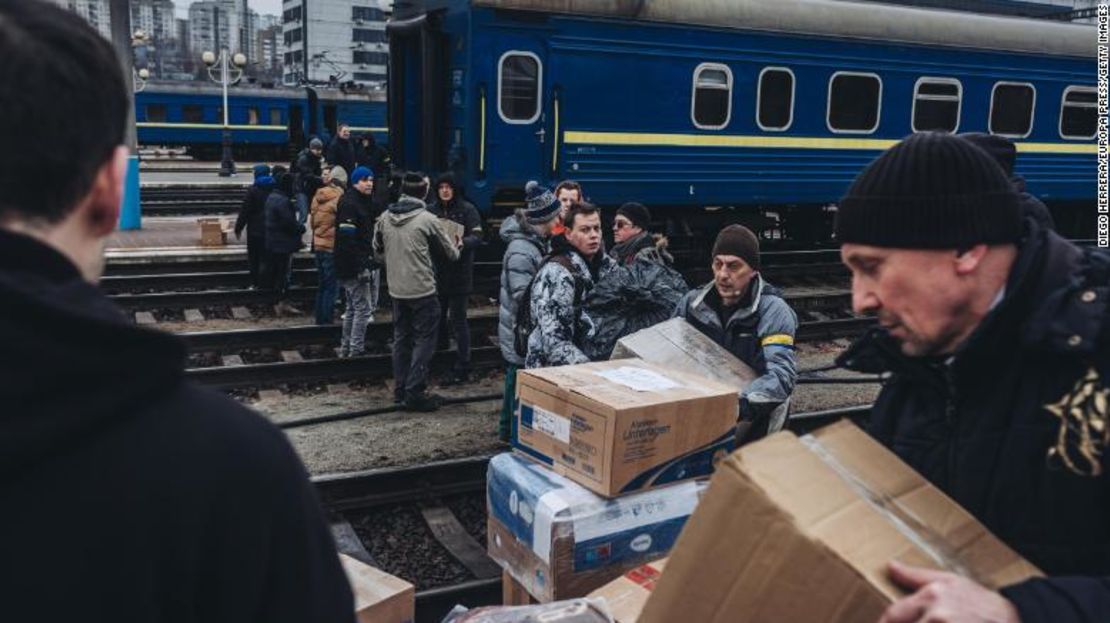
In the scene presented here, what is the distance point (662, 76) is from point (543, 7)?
187 cm

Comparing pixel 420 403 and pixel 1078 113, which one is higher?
pixel 1078 113

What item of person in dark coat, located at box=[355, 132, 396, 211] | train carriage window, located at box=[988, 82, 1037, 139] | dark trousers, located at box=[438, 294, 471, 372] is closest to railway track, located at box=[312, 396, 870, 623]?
dark trousers, located at box=[438, 294, 471, 372]

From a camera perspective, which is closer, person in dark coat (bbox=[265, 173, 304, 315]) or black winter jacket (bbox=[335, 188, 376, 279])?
black winter jacket (bbox=[335, 188, 376, 279])

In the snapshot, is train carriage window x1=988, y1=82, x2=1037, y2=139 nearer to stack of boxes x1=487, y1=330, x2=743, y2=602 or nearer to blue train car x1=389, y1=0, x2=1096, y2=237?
blue train car x1=389, y1=0, x2=1096, y2=237

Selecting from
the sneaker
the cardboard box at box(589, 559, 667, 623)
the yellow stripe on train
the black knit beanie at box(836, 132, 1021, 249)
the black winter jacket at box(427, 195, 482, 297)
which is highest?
the yellow stripe on train

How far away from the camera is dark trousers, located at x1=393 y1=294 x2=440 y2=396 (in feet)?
27.9

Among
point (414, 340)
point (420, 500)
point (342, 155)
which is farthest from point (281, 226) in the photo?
point (420, 500)

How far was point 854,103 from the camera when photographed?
14.5 m

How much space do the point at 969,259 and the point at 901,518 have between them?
53 cm

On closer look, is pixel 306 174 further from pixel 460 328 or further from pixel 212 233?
pixel 460 328

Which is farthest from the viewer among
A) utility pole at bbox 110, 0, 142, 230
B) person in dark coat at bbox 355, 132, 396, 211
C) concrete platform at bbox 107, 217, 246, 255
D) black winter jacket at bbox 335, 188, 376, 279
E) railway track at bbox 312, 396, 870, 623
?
person in dark coat at bbox 355, 132, 396, 211

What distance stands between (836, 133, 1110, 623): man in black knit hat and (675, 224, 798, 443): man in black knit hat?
8.36ft

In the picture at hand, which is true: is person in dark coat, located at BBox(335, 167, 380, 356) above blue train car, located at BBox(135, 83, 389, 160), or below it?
below

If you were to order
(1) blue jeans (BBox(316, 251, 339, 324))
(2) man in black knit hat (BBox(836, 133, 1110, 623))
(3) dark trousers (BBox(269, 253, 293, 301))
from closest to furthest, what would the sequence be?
(2) man in black knit hat (BBox(836, 133, 1110, 623)), (1) blue jeans (BBox(316, 251, 339, 324)), (3) dark trousers (BBox(269, 253, 293, 301))
